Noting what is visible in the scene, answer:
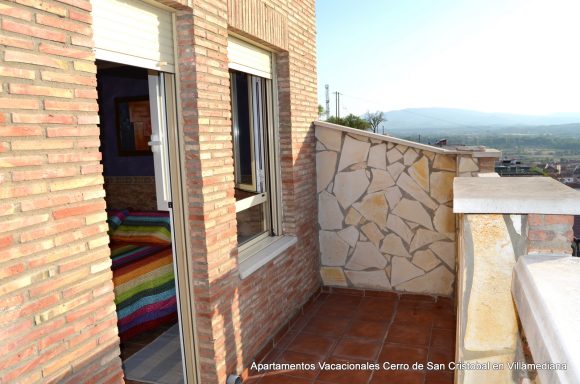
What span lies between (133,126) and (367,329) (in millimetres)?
4658

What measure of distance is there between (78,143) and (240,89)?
258cm

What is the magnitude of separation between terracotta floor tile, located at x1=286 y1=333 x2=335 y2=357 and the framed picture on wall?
387 centimetres

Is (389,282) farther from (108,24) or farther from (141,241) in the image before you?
(108,24)

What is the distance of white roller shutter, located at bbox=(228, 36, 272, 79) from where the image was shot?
4008 millimetres

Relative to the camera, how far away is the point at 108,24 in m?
2.61

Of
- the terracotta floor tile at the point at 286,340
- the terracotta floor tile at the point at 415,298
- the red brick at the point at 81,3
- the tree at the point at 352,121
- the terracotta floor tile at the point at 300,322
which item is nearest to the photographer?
the red brick at the point at 81,3

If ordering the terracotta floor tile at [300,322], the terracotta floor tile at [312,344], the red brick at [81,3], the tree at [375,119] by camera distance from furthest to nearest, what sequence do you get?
1. the tree at [375,119]
2. the terracotta floor tile at [300,322]
3. the terracotta floor tile at [312,344]
4. the red brick at [81,3]

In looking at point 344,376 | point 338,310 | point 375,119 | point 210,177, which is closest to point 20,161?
point 210,177

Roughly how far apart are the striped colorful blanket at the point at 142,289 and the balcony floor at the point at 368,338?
4.09ft

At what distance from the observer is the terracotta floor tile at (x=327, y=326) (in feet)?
16.1

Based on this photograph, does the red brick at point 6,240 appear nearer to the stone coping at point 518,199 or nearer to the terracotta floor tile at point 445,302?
the stone coping at point 518,199

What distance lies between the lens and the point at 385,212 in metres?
5.75

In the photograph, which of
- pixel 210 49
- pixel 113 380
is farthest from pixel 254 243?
pixel 113 380

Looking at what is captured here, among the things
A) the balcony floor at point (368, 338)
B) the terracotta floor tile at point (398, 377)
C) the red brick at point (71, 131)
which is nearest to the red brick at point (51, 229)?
the red brick at point (71, 131)
